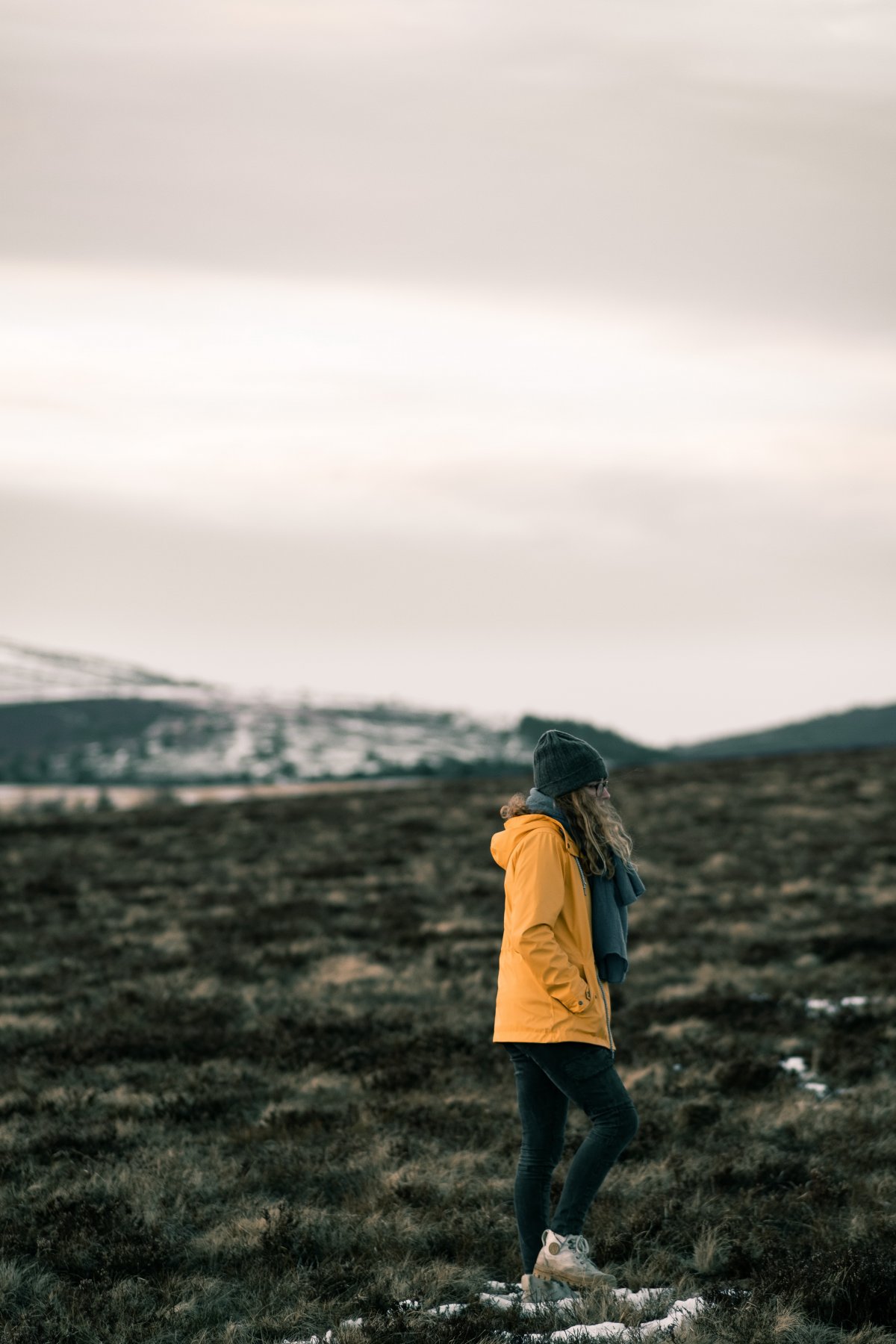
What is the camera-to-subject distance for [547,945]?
17.3ft

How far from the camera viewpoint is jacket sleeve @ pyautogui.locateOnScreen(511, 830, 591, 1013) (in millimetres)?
5258

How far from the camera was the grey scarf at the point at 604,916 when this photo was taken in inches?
217

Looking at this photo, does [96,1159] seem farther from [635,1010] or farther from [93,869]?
[93,869]

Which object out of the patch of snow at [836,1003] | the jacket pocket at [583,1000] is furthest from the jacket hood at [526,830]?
the patch of snow at [836,1003]

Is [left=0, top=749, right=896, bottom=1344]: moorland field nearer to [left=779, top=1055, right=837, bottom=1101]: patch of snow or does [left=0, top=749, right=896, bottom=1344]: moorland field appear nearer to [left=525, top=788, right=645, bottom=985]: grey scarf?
[left=779, top=1055, right=837, bottom=1101]: patch of snow

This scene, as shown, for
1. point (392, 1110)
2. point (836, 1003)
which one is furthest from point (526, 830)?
point (836, 1003)

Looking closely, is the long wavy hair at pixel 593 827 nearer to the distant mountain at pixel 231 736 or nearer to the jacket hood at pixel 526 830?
the jacket hood at pixel 526 830

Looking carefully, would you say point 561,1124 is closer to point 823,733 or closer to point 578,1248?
point 578,1248

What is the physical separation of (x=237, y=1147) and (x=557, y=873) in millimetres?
4316

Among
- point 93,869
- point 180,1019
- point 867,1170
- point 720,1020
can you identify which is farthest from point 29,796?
point 867,1170

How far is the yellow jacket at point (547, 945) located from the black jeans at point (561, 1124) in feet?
0.30

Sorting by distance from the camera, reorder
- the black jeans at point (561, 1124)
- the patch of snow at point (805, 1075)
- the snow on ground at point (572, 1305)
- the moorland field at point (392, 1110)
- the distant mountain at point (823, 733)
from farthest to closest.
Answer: the distant mountain at point (823, 733) < the patch of snow at point (805, 1075) < the moorland field at point (392, 1110) < the black jeans at point (561, 1124) < the snow on ground at point (572, 1305)

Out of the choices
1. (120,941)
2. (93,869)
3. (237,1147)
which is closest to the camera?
(237,1147)

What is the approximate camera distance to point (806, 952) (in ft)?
49.8
